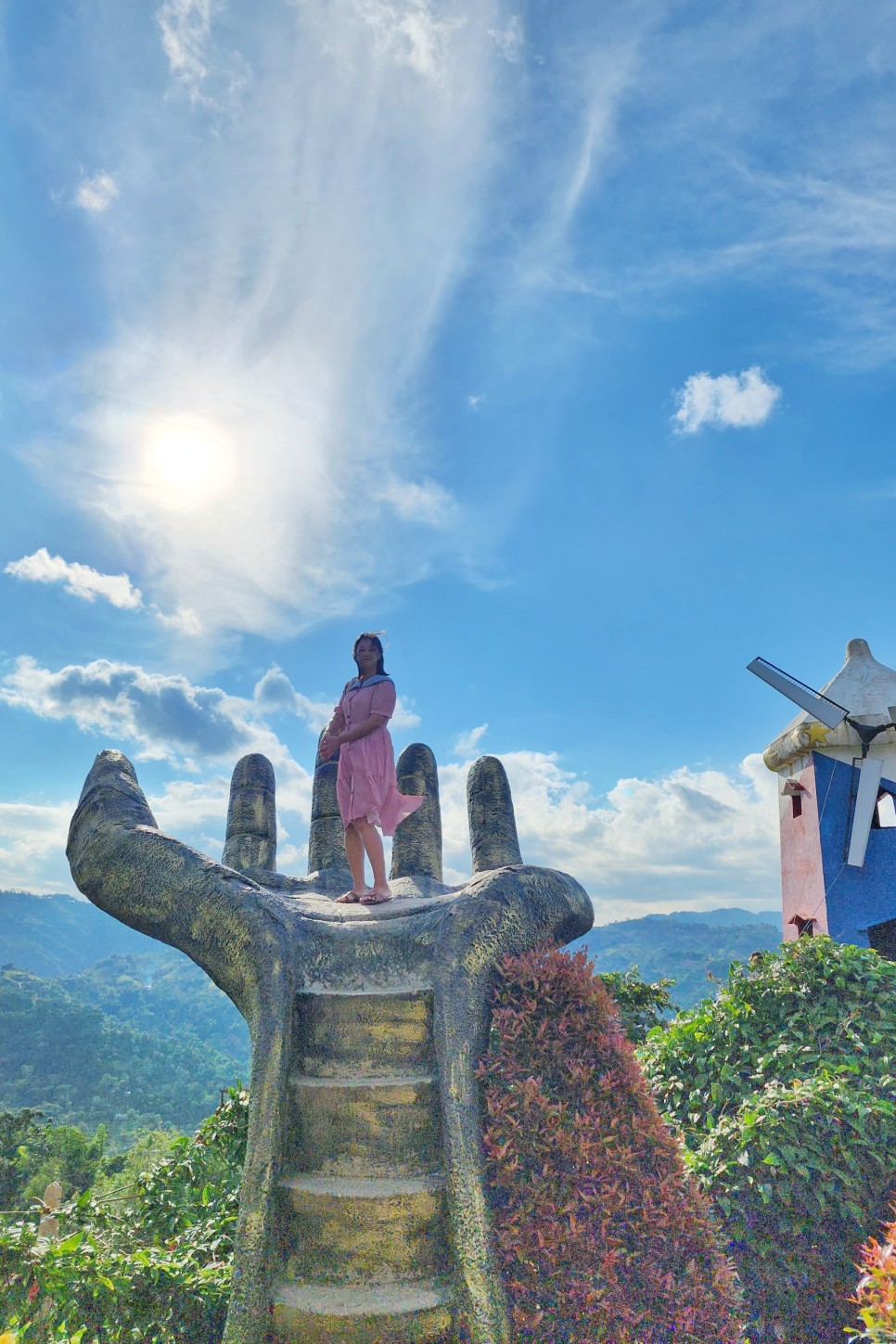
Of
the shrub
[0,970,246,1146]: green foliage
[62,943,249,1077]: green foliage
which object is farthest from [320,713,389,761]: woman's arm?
[62,943,249,1077]: green foliage

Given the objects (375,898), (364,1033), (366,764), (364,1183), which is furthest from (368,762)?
(364,1183)

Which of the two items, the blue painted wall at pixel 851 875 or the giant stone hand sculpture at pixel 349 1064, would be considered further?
the blue painted wall at pixel 851 875

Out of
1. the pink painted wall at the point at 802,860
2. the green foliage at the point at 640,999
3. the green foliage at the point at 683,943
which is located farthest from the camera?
the green foliage at the point at 683,943

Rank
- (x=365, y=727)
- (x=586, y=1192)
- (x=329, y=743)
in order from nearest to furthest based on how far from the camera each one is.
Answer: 1. (x=586, y=1192)
2. (x=365, y=727)
3. (x=329, y=743)

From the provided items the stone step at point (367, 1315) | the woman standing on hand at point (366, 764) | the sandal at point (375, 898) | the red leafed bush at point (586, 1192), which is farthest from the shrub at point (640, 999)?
the stone step at point (367, 1315)

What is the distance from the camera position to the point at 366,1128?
4043 millimetres

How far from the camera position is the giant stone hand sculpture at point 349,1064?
141 inches

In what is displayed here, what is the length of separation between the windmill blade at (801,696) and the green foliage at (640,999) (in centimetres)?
479

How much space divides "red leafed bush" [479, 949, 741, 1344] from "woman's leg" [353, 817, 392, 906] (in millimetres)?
1875

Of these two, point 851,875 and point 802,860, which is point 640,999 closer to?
point 851,875

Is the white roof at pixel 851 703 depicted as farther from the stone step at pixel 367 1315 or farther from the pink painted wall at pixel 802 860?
the stone step at pixel 367 1315

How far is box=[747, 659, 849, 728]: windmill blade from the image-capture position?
1201cm

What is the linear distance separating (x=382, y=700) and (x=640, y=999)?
5420 millimetres

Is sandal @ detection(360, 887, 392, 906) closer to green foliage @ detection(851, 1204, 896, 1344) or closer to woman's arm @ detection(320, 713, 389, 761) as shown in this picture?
woman's arm @ detection(320, 713, 389, 761)
